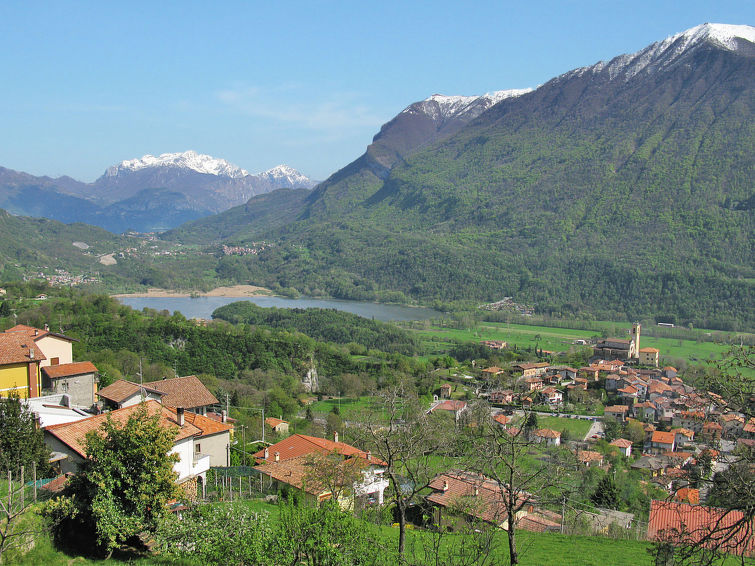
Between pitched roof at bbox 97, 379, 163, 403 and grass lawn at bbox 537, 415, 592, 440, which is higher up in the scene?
pitched roof at bbox 97, 379, 163, 403

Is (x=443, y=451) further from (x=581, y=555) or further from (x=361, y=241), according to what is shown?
(x=361, y=241)

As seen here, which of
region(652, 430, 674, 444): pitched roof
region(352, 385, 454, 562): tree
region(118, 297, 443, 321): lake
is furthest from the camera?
region(118, 297, 443, 321): lake

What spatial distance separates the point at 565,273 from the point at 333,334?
4634 cm

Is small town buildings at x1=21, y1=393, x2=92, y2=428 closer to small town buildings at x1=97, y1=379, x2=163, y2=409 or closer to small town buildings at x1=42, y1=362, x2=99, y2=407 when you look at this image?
small town buildings at x1=42, y1=362, x2=99, y2=407

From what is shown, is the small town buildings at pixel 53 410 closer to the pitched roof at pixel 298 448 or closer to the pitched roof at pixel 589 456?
the pitched roof at pixel 298 448

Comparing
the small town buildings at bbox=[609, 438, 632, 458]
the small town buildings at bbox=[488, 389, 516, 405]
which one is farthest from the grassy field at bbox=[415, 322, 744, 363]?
the small town buildings at bbox=[488, 389, 516, 405]

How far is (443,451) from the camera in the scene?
10.6 metres

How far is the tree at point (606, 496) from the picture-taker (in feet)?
58.6

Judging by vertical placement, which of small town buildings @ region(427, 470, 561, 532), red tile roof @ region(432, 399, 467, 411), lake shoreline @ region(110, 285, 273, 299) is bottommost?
red tile roof @ region(432, 399, 467, 411)

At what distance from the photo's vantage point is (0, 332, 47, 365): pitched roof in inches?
648

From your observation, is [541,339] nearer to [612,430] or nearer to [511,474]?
[612,430]

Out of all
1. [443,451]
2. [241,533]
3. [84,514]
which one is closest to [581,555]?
[443,451]

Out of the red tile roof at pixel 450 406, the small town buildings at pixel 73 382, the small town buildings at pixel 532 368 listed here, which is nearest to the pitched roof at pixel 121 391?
the small town buildings at pixel 73 382

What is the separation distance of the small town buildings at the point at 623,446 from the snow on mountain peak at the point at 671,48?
131268mm
